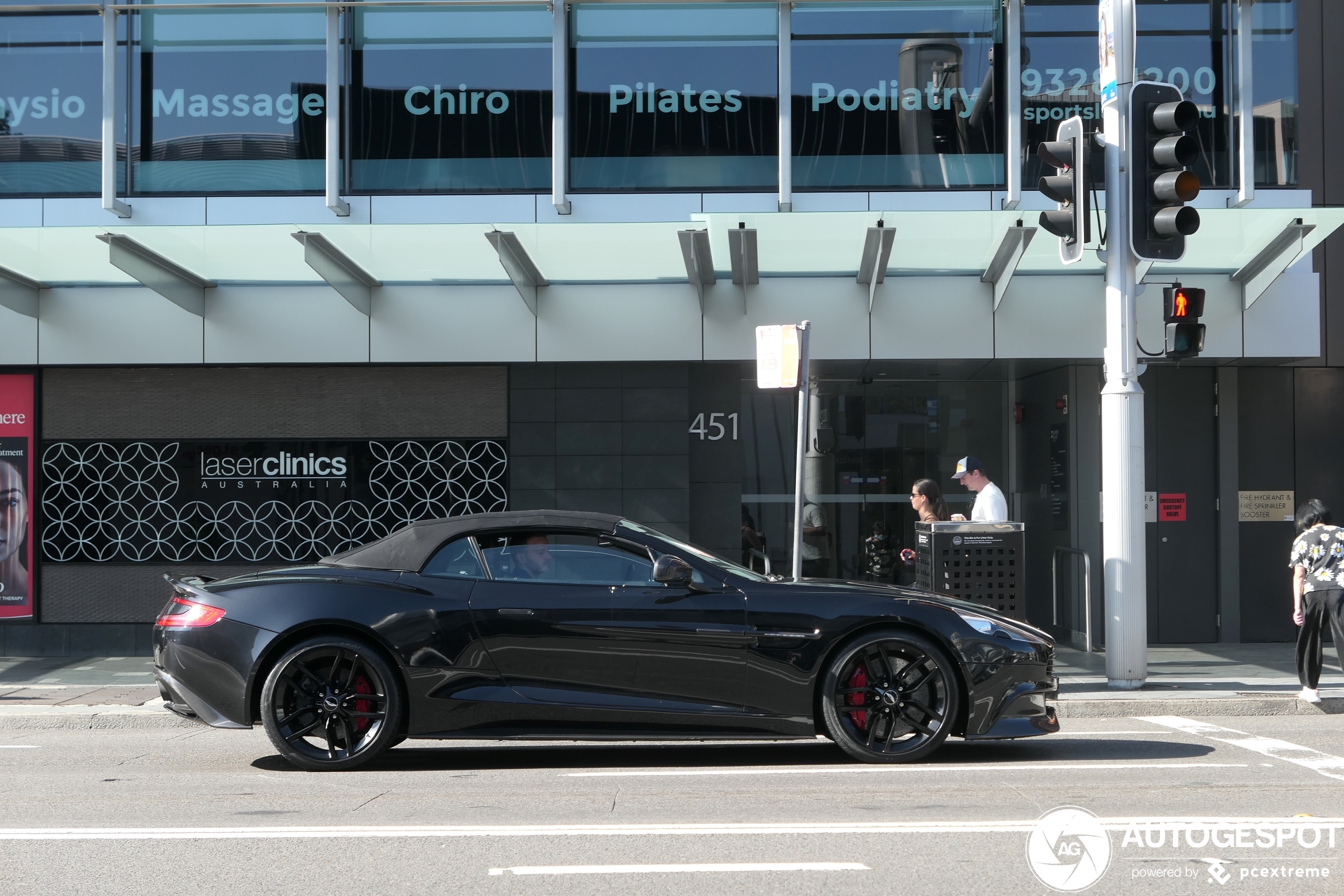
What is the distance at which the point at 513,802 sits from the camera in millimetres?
5949

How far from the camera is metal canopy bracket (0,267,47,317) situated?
40.8 feet

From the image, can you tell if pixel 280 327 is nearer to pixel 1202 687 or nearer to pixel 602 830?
pixel 602 830

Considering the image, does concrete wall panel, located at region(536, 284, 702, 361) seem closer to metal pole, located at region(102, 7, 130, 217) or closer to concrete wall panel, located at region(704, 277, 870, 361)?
concrete wall panel, located at region(704, 277, 870, 361)

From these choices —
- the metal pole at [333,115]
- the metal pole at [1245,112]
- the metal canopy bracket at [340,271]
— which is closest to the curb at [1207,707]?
the metal pole at [1245,112]

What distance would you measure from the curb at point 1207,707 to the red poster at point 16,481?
34.0ft

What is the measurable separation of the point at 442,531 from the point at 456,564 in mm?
237

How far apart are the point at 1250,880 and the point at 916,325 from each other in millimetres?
8855

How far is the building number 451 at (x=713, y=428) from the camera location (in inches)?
537

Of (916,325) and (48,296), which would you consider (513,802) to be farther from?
(48,296)

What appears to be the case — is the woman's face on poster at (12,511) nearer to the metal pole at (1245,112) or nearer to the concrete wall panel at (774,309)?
the concrete wall panel at (774,309)

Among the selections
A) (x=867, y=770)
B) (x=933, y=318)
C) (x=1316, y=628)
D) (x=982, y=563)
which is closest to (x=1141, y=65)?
(x=933, y=318)

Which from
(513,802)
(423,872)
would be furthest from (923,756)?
(423,872)

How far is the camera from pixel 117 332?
13.0 m

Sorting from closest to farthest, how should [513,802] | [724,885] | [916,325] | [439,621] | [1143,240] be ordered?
[724,885], [513,802], [439,621], [1143,240], [916,325]
